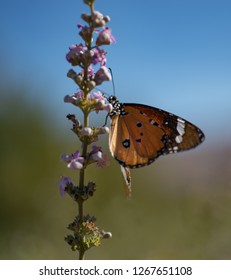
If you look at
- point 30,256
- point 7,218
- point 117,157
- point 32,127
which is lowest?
point 30,256

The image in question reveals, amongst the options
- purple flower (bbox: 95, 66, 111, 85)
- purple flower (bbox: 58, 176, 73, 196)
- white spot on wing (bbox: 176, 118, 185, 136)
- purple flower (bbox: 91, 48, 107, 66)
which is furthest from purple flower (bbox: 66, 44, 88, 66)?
white spot on wing (bbox: 176, 118, 185, 136)

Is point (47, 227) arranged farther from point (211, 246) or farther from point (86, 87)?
point (86, 87)

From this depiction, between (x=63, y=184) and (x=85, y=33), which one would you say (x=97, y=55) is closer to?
(x=85, y=33)

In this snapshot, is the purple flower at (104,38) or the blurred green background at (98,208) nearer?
the purple flower at (104,38)

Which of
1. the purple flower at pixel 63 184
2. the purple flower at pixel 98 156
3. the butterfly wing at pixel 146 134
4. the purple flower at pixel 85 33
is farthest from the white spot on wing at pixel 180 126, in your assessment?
the purple flower at pixel 85 33

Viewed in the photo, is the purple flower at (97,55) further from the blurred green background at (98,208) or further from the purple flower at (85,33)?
the blurred green background at (98,208)

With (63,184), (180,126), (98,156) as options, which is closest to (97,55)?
(98,156)

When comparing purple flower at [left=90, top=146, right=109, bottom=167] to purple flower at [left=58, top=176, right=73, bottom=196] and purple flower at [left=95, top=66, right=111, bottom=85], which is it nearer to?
purple flower at [left=58, top=176, right=73, bottom=196]
